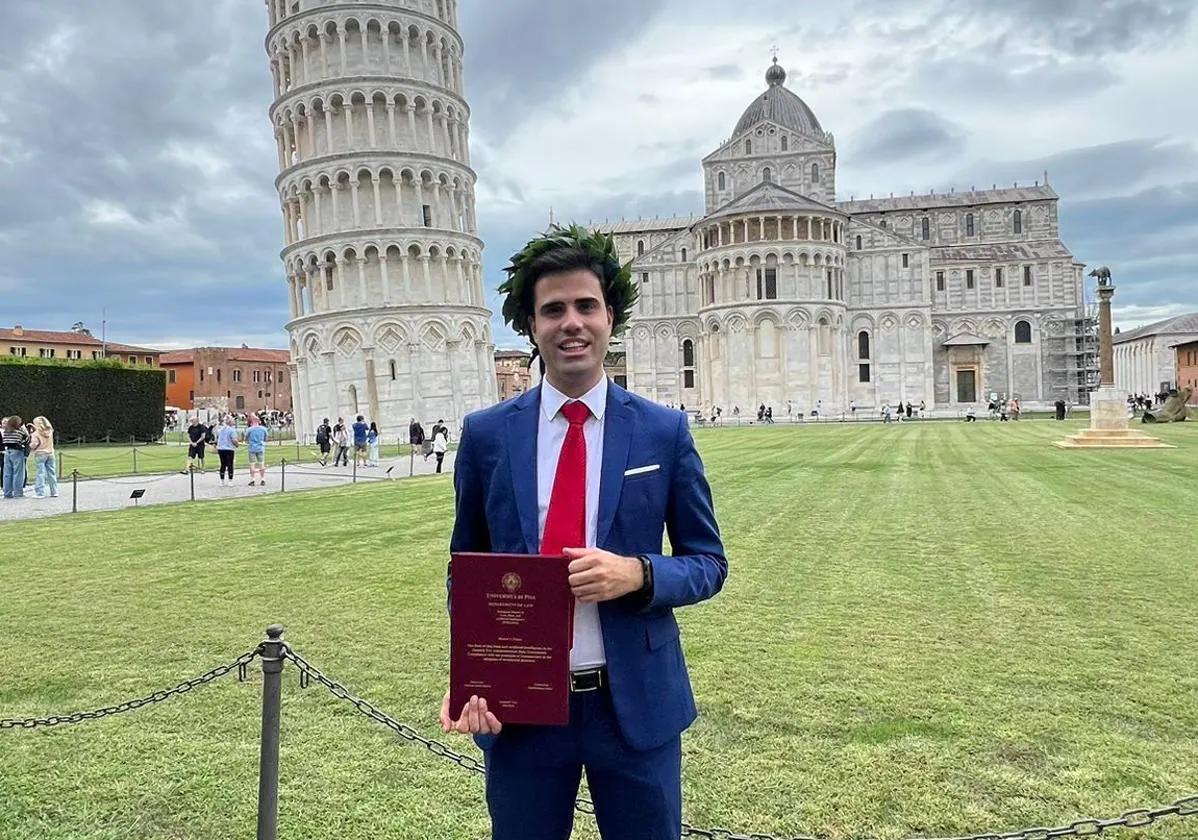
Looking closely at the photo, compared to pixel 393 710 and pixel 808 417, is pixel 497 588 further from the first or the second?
pixel 808 417

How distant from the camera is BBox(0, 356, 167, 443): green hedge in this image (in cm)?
4188

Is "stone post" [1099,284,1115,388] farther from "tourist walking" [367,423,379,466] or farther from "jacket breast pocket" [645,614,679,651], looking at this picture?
"jacket breast pocket" [645,614,679,651]

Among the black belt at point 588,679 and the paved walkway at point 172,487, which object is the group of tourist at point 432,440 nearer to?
the paved walkway at point 172,487

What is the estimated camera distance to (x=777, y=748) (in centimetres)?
496

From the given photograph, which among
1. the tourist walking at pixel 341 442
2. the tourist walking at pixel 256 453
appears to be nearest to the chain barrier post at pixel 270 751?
the tourist walking at pixel 256 453

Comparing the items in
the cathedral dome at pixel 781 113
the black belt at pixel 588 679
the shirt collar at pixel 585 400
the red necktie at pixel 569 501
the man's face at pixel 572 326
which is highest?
the cathedral dome at pixel 781 113

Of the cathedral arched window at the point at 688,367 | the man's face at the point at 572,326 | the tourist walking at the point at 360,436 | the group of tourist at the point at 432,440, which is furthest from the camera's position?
the cathedral arched window at the point at 688,367

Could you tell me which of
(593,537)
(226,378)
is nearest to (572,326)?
(593,537)

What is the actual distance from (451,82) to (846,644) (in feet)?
166

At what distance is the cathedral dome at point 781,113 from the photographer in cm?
7688

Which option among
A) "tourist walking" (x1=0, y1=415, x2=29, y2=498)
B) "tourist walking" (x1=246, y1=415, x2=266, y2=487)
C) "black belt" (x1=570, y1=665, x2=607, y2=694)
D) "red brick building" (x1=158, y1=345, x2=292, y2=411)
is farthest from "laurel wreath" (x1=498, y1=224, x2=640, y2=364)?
"red brick building" (x1=158, y1=345, x2=292, y2=411)

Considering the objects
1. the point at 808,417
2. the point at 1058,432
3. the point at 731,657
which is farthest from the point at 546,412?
the point at 808,417

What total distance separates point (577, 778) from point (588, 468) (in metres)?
0.94

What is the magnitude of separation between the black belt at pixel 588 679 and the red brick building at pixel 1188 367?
7032cm
